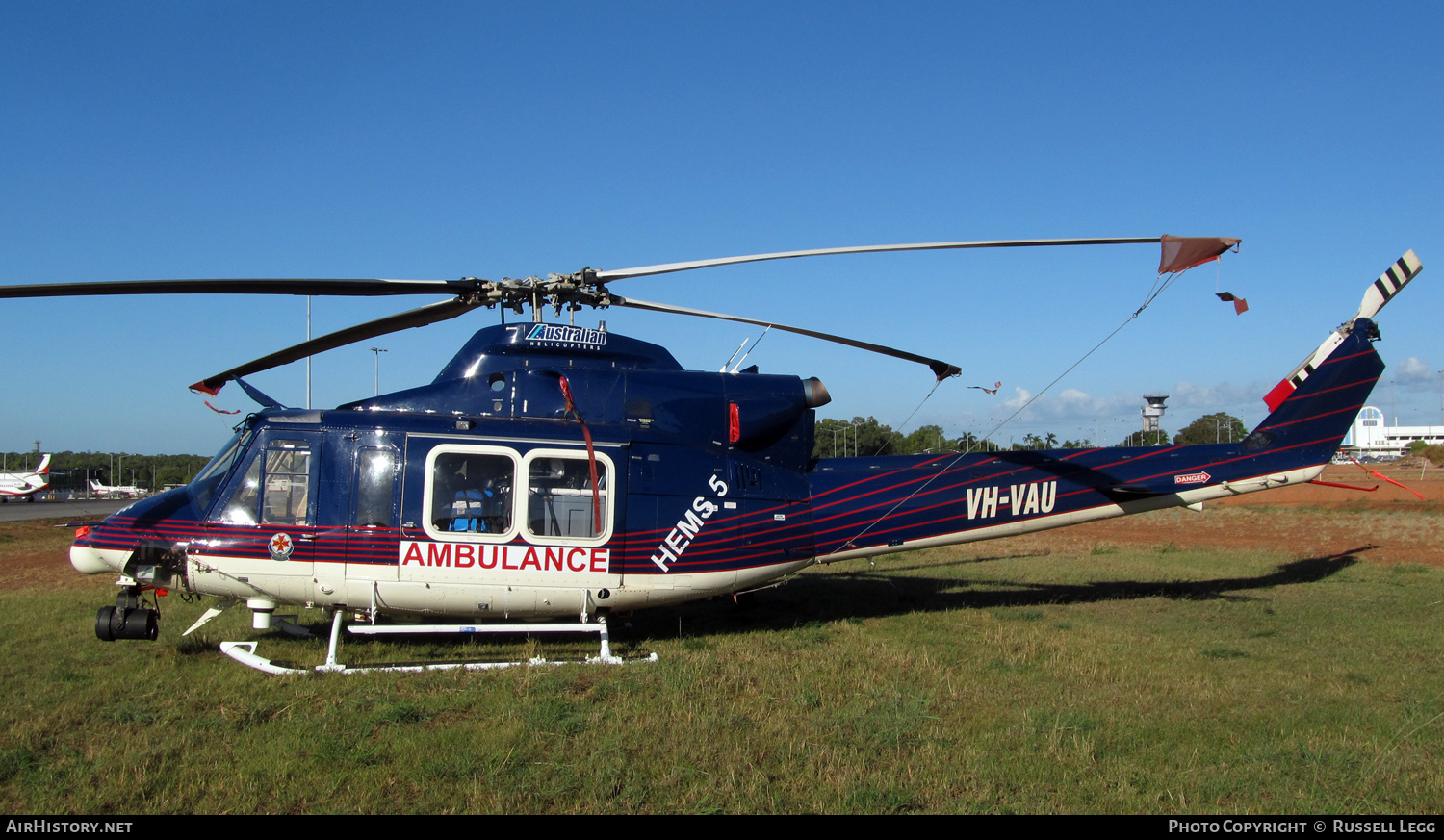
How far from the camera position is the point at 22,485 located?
6344 centimetres

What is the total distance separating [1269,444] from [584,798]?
11.4 m

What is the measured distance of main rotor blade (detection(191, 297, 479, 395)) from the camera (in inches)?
361

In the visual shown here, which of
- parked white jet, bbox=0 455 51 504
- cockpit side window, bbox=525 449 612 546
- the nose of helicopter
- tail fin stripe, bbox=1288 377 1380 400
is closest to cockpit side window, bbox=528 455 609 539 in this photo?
cockpit side window, bbox=525 449 612 546

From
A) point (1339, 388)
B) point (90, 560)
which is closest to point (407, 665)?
point (90, 560)

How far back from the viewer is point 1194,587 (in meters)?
13.7

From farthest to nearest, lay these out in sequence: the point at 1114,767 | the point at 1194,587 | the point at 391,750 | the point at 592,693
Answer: the point at 1194,587, the point at 592,693, the point at 391,750, the point at 1114,767

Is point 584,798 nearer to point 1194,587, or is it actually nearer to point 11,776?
point 11,776

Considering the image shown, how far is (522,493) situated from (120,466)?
447ft

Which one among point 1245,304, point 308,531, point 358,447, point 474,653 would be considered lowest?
point 474,653

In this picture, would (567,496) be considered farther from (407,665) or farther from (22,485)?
(22,485)

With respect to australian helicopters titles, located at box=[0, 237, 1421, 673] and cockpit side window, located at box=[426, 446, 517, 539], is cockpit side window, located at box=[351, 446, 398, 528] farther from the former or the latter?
cockpit side window, located at box=[426, 446, 517, 539]

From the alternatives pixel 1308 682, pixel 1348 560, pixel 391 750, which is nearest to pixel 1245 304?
pixel 1308 682

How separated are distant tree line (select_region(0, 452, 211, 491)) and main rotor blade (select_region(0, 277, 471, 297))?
10588cm

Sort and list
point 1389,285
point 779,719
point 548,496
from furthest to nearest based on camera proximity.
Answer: point 1389,285, point 548,496, point 779,719
